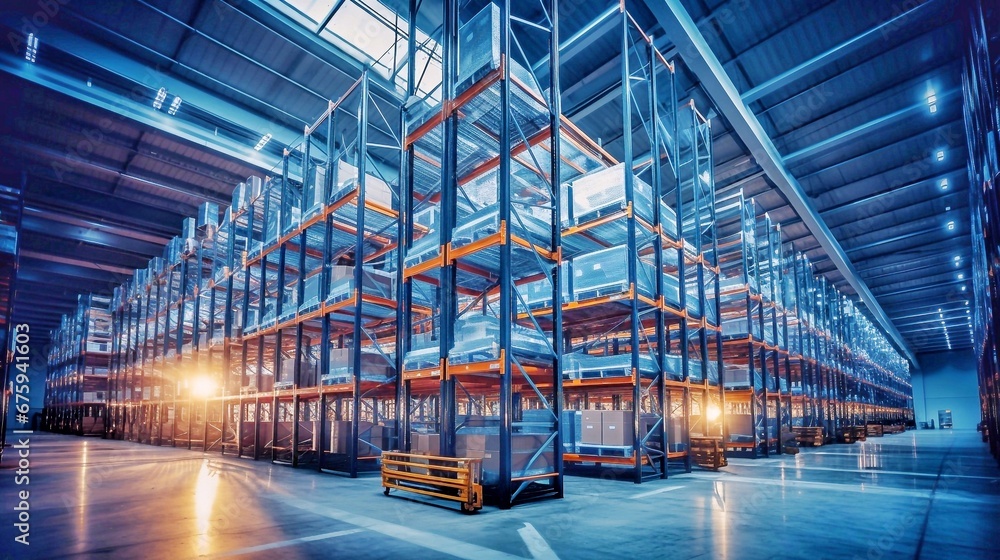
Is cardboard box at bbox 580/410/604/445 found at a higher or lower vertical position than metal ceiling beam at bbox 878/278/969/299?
lower

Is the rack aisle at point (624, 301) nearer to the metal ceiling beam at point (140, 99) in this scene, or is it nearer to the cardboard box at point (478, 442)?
the cardboard box at point (478, 442)

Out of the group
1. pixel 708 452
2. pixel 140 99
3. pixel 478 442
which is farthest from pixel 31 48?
pixel 708 452

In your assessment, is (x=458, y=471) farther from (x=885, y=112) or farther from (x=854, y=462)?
(x=885, y=112)

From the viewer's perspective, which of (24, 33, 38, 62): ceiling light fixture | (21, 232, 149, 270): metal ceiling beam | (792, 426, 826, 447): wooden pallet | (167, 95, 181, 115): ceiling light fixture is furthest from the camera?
(21, 232, 149, 270): metal ceiling beam

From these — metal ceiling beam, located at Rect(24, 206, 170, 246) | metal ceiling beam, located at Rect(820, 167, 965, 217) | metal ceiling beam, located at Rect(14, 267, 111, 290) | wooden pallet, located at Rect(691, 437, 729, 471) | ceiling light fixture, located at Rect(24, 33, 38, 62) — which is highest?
ceiling light fixture, located at Rect(24, 33, 38, 62)

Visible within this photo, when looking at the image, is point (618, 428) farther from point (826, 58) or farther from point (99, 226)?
point (99, 226)

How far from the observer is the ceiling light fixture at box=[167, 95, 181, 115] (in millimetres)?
15482

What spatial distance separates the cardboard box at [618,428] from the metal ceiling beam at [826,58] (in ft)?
36.5

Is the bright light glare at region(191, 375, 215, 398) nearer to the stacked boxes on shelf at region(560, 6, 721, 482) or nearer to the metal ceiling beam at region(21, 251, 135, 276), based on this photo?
the stacked boxes on shelf at region(560, 6, 721, 482)

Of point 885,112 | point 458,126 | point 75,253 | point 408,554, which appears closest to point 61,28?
point 458,126

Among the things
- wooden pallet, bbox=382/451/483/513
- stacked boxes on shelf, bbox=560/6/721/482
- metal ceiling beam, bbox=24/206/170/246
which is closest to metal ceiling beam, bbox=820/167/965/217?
stacked boxes on shelf, bbox=560/6/721/482

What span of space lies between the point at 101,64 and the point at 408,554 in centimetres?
1572

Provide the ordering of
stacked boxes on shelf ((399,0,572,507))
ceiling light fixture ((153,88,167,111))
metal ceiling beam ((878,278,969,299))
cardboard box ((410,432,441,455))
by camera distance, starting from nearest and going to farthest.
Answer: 1. stacked boxes on shelf ((399,0,572,507))
2. cardboard box ((410,432,441,455))
3. ceiling light fixture ((153,88,167,111))
4. metal ceiling beam ((878,278,969,299))

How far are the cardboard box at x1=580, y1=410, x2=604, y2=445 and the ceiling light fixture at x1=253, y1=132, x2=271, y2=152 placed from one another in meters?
13.7
